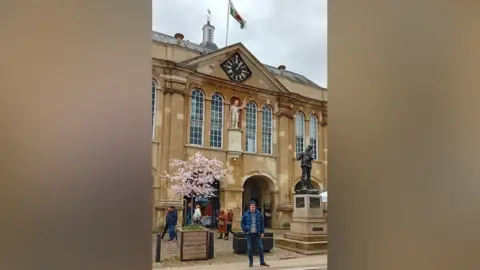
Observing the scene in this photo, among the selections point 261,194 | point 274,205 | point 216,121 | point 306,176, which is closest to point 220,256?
point 306,176

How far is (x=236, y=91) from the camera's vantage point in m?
13.5

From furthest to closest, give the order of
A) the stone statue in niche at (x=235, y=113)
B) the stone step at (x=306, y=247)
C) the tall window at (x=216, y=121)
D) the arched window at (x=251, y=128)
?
1. the arched window at (x=251, y=128)
2. the stone statue in niche at (x=235, y=113)
3. the tall window at (x=216, y=121)
4. the stone step at (x=306, y=247)

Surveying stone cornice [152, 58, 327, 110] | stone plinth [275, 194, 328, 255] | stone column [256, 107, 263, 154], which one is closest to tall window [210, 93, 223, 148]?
stone cornice [152, 58, 327, 110]

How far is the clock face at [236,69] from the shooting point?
13.4m

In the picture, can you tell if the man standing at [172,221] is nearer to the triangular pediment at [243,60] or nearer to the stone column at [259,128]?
the triangular pediment at [243,60]

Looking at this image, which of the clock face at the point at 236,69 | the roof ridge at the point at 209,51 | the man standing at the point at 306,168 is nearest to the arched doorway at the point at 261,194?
the clock face at the point at 236,69

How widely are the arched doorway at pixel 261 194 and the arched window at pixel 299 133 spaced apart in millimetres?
1880

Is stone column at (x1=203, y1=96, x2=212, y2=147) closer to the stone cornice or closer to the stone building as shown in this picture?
the stone building

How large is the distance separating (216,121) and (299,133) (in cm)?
389

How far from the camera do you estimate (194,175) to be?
1138 centimetres

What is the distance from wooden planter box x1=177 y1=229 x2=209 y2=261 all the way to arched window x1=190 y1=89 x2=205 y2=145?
5.94 meters
